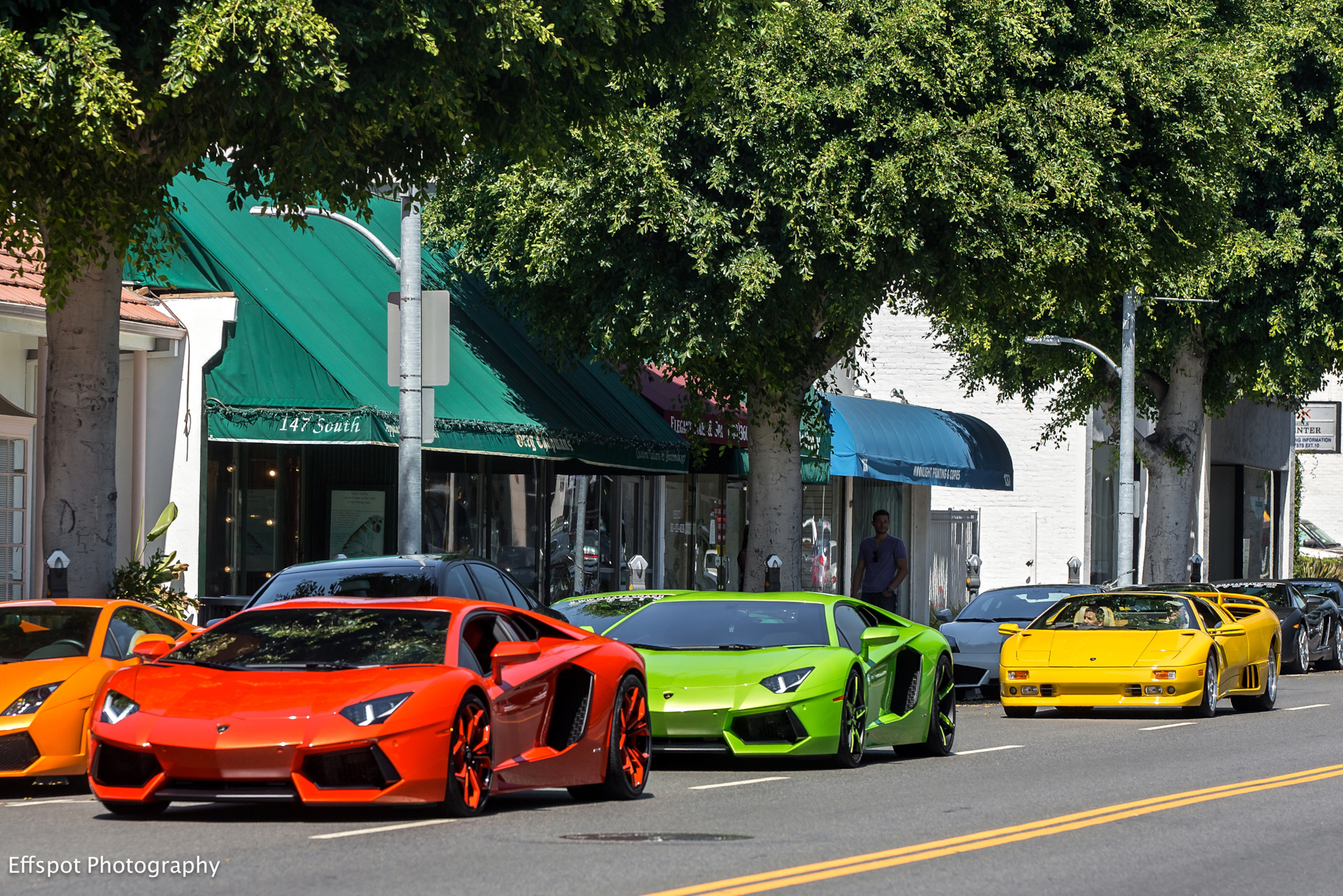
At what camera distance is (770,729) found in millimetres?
12172

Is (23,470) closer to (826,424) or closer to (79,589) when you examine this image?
(79,589)

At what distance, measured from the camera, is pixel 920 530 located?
36.2 m

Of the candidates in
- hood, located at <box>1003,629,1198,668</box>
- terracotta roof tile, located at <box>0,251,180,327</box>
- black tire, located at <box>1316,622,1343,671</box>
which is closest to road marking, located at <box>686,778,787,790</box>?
hood, located at <box>1003,629,1198,668</box>

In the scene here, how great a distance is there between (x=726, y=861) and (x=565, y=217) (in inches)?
514

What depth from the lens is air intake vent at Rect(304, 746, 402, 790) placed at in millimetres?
8547

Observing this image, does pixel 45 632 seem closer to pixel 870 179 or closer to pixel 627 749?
pixel 627 749

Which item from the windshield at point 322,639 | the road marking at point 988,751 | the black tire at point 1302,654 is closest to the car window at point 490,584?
the windshield at point 322,639

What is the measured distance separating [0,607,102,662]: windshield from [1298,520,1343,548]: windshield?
69.9 meters

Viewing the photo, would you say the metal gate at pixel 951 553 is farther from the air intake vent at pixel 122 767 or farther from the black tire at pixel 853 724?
the air intake vent at pixel 122 767

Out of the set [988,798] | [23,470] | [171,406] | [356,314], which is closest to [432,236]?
[356,314]

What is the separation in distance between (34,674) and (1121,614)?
11.6 metres

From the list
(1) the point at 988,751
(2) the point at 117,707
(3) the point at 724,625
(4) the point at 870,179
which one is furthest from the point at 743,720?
(4) the point at 870,179

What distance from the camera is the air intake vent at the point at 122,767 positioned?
Result: 28.6 ft

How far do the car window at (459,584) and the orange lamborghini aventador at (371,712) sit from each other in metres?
2.13
